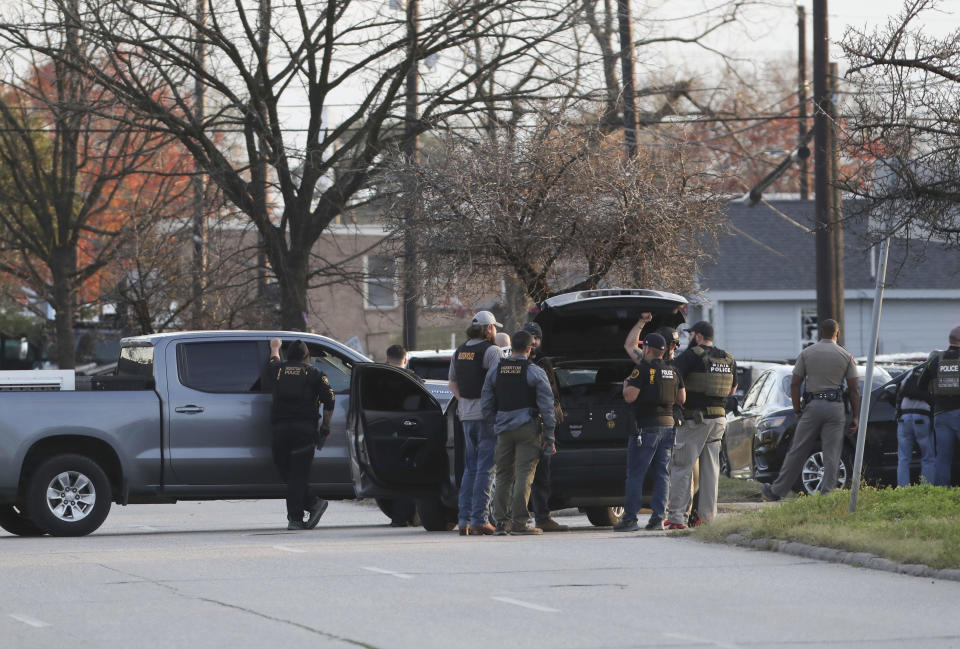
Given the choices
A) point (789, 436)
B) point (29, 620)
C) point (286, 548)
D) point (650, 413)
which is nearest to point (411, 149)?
point (789, 436)

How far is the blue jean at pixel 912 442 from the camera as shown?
16109mm

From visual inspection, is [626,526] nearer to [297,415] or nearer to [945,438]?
[297,415]

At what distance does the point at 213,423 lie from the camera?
1552 cm

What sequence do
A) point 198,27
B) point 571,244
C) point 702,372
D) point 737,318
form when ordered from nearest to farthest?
point 702,372
point 571,244
point 198,27
point 737,318

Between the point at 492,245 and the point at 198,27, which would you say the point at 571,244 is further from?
the point at 198,27

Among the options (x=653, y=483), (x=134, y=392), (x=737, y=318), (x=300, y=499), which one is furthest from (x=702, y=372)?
(x=737, y=318)

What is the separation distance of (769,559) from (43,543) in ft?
21.0

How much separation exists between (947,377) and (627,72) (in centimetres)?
834

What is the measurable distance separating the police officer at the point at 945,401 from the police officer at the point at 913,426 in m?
0.20

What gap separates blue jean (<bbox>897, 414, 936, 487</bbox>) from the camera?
16109mm

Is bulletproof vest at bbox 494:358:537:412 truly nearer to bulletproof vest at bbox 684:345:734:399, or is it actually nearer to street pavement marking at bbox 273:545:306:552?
bulletproof vest at bbox 684:345:734:399

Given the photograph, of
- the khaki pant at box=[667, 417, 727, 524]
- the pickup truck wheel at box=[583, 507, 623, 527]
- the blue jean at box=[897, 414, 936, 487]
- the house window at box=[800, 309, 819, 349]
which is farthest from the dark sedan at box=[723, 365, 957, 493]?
the house window at box=[800, 309, 819, 349]

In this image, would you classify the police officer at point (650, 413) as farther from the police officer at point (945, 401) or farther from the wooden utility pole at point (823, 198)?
the wooden utility pole at point (823, 198)

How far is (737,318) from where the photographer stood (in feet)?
124
